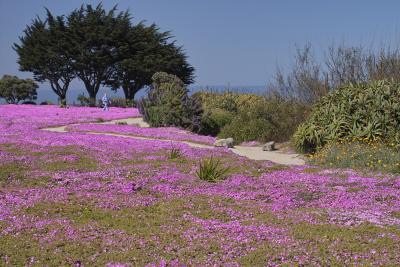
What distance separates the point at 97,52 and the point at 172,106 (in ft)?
105

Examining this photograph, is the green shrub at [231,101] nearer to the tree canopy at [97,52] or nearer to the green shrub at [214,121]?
the green shrub at [214,121]

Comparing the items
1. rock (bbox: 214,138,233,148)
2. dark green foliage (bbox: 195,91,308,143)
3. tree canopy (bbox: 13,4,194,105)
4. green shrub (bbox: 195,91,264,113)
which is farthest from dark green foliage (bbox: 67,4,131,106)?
rock (bbox: 214,138,233,148)

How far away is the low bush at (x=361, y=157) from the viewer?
13.1 metres

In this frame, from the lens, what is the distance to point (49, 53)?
186ft

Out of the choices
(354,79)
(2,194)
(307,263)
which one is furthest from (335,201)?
(354,79)

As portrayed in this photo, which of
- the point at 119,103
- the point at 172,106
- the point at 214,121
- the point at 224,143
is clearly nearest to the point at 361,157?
the point at 224,143

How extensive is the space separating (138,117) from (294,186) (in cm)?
2508

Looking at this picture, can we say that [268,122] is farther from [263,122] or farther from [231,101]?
[231,101]

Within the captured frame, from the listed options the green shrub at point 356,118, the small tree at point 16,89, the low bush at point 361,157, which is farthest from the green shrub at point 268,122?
the small tree at point 16,89

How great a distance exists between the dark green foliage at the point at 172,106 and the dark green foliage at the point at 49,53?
30.5 m

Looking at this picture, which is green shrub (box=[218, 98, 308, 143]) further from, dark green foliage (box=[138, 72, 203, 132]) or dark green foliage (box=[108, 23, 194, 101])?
dark green foliage (box=[108, 23, 194, 101])

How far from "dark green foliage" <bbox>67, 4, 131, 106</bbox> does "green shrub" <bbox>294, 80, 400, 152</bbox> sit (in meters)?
41.8

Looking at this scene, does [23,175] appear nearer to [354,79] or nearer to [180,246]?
[180,246]

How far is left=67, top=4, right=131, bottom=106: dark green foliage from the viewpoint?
188 ft
